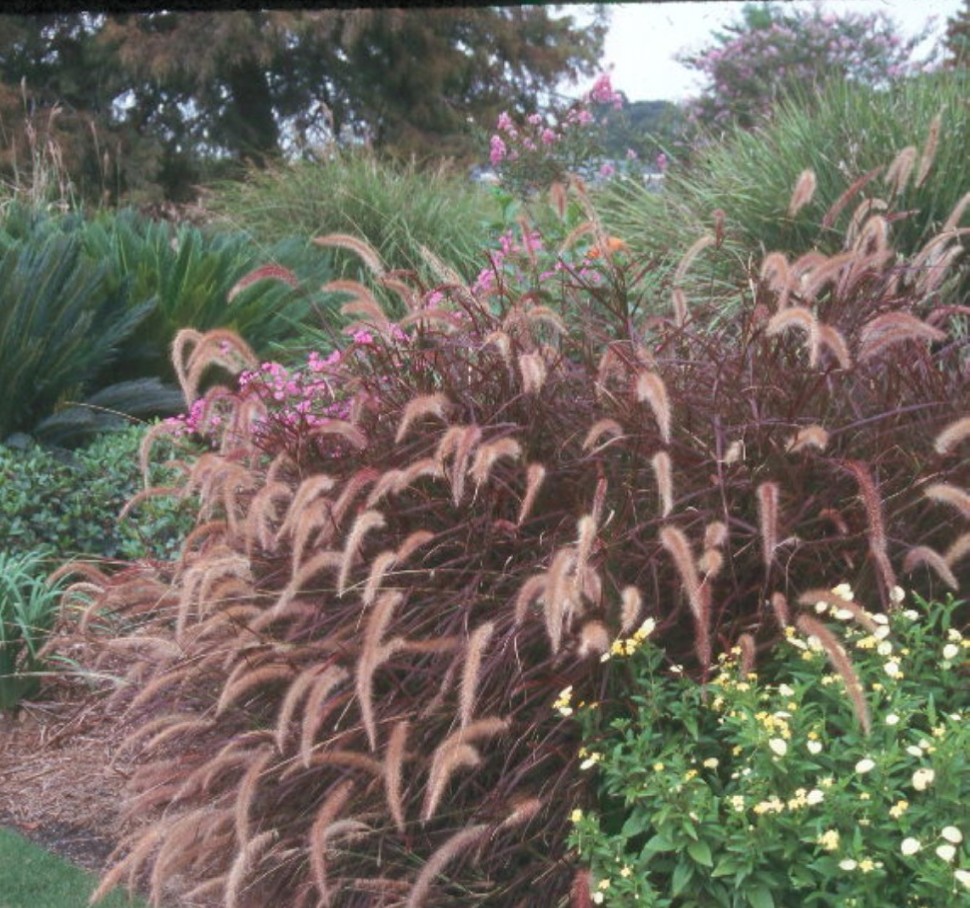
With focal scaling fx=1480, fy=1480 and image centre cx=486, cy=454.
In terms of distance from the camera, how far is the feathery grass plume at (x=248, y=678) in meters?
3.33

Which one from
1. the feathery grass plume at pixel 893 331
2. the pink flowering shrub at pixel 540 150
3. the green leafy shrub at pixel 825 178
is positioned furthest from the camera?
the pink flowering shrub at pixel 540 150

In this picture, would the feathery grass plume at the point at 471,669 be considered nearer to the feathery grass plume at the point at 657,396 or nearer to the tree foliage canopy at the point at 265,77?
the feathery grass plume at the point at 657,396

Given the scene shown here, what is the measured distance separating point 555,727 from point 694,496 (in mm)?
634

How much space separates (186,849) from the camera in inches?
143

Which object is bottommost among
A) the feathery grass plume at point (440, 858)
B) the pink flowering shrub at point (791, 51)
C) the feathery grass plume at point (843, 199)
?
the feathery grass plume at point (440, 858)

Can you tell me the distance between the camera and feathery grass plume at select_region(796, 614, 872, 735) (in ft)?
8.98

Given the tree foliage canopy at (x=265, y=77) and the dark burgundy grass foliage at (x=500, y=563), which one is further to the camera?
the tree foliage canopy at (x=265, y=77)

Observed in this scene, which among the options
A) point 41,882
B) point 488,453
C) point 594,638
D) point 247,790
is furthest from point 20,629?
point 594,638

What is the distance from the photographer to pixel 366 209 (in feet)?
37.0

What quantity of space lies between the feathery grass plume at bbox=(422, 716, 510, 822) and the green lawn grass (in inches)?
45.3

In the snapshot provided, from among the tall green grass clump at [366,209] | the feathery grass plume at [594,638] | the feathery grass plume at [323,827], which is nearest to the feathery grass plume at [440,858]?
the feathery grass plume at [323,827]

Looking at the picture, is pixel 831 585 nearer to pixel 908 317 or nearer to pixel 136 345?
pixel 908 317

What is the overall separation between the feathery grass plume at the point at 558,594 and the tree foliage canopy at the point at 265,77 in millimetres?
16899

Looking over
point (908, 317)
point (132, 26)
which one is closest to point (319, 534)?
point (908, 317)
